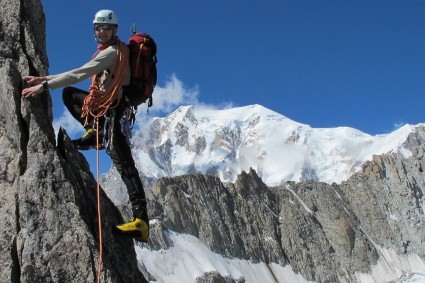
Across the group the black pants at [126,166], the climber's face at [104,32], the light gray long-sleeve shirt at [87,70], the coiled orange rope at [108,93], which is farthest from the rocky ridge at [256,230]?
the light gray long-sleeve shirt at [87,70]

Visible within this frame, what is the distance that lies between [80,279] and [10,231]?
1162mm

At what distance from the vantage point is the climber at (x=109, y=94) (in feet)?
28.8

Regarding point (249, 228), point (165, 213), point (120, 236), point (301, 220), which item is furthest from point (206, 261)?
point (120, 236)

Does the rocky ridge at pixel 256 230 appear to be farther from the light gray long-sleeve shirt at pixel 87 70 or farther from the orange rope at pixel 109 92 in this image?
the light gray long-sleeve shirt at pixel 87 70

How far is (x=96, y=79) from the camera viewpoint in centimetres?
928

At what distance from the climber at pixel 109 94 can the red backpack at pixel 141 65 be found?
0.13 meters

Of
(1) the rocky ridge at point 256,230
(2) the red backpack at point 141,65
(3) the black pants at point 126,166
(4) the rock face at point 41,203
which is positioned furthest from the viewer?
(1) the rocky ridge at point 256,230

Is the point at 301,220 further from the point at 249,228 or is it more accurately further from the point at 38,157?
the point at 38,157

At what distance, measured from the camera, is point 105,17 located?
905cm

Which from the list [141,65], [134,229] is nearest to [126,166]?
[134,229]

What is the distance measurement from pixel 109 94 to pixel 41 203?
2.11 m

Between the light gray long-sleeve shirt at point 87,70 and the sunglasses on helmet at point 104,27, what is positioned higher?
the sunglasses on helmet at point 104,27

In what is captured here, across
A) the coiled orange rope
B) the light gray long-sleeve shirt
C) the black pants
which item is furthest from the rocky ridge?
the light gray long-sleeve shirt

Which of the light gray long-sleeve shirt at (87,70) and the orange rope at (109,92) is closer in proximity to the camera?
the light gray long-sleeve shirt at (87,70)
